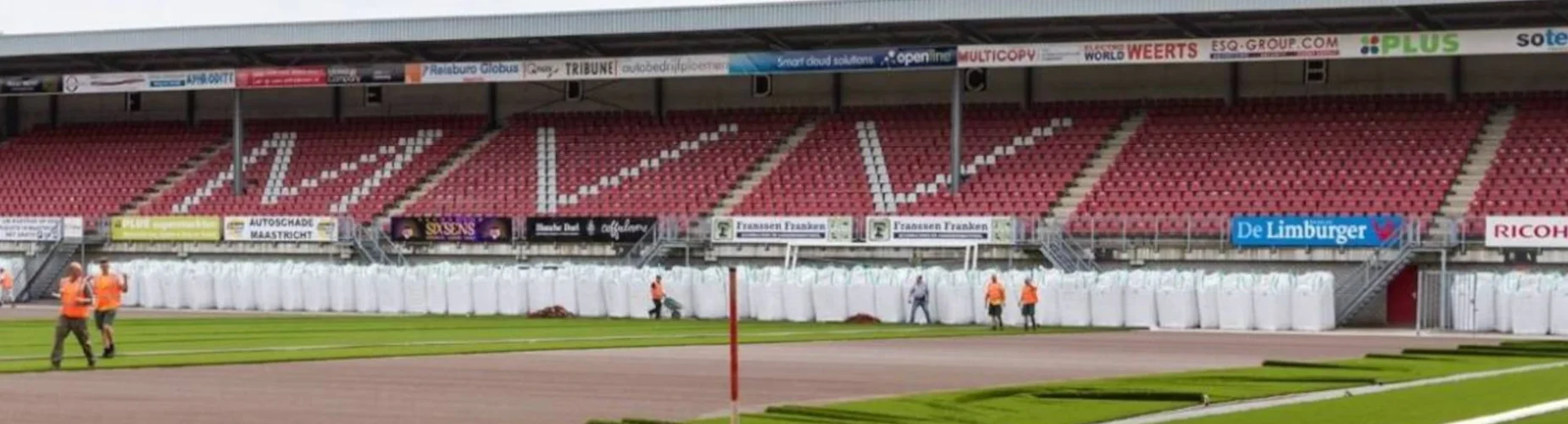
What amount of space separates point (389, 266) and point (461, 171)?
399 inches

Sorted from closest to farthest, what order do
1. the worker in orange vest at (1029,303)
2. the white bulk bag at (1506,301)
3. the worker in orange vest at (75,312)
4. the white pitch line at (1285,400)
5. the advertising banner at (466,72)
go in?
the white pitch line at (1285,400)
the worker in orange vest at (75,312)
the white bulk bag at (1506,301)
the worker in orange vest at (1029,303)
the advertising banner at (466,72)

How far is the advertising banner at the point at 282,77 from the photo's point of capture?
64312 mm

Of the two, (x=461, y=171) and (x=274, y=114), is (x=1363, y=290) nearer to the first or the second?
(x=461, y=171)

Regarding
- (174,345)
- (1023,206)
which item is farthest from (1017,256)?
(174,345)

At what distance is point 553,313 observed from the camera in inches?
1982

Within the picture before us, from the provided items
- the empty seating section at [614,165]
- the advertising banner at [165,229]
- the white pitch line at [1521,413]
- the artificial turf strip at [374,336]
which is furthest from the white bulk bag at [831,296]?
the white pitch line at [1521,413]

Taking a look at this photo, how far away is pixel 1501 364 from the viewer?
2842cm

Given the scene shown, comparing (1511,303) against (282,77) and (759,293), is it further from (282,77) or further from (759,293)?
(282,77)

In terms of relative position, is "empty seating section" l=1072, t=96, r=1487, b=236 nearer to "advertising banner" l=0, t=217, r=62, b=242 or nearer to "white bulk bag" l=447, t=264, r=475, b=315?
"white bulk bag" l=447, t=264, r=475, b=315

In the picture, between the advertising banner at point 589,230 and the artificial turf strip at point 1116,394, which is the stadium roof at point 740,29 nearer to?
the advertising banner at point 589,230

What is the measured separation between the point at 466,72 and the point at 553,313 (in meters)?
13.8

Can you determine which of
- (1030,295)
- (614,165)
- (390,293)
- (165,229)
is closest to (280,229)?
(165,229)

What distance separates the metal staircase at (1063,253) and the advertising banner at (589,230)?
30.4 feet

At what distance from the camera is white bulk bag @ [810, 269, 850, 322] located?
48562 millimetres
